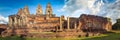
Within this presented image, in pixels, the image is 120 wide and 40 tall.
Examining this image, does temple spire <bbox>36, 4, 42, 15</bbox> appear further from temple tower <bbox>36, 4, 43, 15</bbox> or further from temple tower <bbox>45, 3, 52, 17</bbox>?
temple tower <bbox>45, 3, 52, 17</bbox>

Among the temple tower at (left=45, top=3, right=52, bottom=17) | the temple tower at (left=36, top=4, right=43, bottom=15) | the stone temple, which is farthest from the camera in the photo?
the temple tower at (left=36, top=4, right=43, bottom=15)

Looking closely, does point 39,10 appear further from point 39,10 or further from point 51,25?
point 51,25

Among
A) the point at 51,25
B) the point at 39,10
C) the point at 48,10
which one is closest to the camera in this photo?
the point at 51,25

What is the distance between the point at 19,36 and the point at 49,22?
1811cm

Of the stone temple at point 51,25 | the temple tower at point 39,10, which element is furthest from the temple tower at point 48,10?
the temple tower at point 39,10

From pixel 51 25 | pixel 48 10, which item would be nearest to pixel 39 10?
pixel 48 10

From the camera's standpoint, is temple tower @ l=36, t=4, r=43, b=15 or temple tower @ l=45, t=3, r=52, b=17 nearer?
temple tower @ l=45, t=3, r=52, b=17

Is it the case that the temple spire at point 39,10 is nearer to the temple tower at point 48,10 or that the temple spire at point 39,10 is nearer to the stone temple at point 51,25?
the stone temple at point 51,25

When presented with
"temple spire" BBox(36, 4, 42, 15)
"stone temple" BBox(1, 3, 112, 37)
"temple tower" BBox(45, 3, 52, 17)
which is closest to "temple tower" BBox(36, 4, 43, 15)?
"temple spire" BBox(36, 4, 42, 15)

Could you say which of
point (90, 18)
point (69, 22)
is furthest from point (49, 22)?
point (90, 18)

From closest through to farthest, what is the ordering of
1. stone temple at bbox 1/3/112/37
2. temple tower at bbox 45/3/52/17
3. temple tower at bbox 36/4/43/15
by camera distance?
stone temple at bbox 1/3/112/37, temple tower at bbox 45/3/52/17, temple tower at bbox 36/4/43/15

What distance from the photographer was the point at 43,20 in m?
101

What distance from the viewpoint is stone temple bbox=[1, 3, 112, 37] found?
78500 mm

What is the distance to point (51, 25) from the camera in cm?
9338
